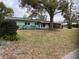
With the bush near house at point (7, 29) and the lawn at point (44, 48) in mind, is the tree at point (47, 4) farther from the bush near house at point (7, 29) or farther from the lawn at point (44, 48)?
the lawn at point (44, 48)

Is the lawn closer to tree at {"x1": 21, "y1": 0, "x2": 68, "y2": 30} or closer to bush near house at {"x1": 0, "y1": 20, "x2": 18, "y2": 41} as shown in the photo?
bush near house at {"x1": 0, "y1": 20, "x2": 18, "y2": 41}

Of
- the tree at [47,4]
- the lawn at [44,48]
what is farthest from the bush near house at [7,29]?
the tree at [47,4]

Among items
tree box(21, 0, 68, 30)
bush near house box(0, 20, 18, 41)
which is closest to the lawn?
bush near house box(0, 20, 18, 41)

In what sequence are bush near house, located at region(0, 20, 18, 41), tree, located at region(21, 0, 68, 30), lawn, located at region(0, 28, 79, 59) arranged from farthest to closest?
tree, located at region(21, 0, 68, 30), bush near house, located at region(0, 20, 18, 41), lawn, located at region(0, 28, 79, 59)

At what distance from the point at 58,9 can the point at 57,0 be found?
1335 mm

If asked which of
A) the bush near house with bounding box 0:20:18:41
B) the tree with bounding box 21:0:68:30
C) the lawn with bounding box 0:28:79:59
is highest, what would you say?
the tree with bounding box 21:0:68:30

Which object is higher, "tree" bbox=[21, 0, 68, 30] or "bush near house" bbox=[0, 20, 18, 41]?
"tree" bbox=[21, 0, 68, 30]

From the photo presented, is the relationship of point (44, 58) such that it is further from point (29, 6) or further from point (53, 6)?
point (29, 6)

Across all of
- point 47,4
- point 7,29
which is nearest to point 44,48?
point 7,29

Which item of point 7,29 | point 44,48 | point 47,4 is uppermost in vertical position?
point 47,4

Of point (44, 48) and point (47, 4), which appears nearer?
point (44, 48)

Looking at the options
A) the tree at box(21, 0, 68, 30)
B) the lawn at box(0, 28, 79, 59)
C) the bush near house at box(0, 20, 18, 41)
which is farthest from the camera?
the tree at box(21, 0, 68, 30)

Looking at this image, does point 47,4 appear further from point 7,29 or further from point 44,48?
point 44,48

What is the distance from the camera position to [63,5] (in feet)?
89.2
